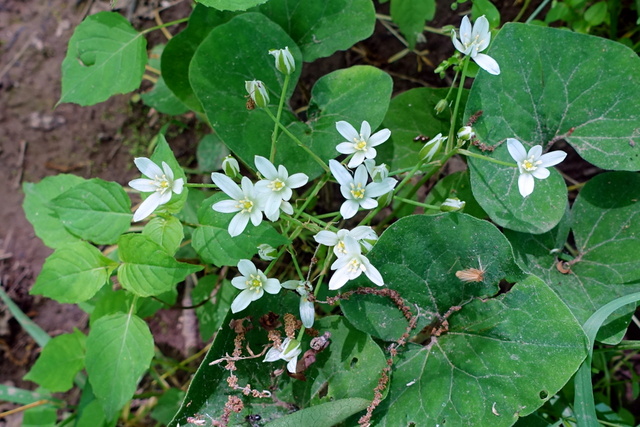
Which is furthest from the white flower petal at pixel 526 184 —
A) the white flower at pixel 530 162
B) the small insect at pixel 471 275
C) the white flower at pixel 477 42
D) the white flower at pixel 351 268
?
the white flower at pixel 351 268

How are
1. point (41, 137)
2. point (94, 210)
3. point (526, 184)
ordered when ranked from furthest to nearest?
1. point (41, 137)
2. point (94, 210)
3. point (526, 184)

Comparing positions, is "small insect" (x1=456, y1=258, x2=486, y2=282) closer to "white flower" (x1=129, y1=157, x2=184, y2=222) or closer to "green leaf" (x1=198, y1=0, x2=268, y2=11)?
"white flower" (x1=129, y1=157, x2=184, y2=222)

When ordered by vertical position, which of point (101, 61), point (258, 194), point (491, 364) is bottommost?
point (491, 364)

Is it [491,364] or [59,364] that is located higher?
[491,364]

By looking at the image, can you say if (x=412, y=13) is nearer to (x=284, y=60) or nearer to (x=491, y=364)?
(x=284, y=60)

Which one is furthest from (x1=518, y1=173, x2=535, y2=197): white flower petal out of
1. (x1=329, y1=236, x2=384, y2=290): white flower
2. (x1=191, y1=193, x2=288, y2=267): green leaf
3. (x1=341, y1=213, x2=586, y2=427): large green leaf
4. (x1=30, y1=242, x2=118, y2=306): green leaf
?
(x1=30, y1=242, x2=118, y2=306): green leaf

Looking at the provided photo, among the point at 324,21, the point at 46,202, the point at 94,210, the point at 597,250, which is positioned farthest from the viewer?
the point at 46,202

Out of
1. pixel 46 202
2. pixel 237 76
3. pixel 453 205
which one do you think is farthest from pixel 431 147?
pixel 46 202

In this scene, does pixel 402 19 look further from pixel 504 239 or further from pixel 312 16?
pixel 504 239

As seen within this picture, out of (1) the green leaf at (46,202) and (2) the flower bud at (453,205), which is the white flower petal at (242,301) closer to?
(2) the flower bud at (453,205)
